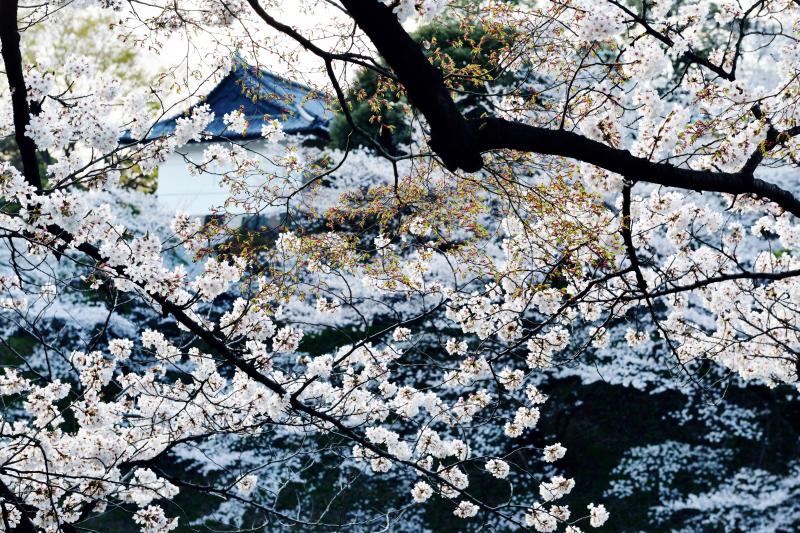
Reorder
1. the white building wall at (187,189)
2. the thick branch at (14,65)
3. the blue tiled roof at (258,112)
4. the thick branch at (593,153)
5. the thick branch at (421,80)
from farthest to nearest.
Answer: the white building wall at (187,189)
the blue tiled roof at (258,112)
the thick branch at (14,65)
the thick branch at (593,153)
the thick branch at (421,80)

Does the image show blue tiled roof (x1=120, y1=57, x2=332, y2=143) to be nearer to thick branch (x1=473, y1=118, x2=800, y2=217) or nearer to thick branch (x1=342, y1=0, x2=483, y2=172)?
thick branch (x1=473, y1=118, x2=800, y2=217)

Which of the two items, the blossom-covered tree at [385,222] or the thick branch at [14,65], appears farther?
the thick branch at [14,65]

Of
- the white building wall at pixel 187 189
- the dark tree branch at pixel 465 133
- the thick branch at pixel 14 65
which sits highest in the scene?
the white building wall at pixel 187 189

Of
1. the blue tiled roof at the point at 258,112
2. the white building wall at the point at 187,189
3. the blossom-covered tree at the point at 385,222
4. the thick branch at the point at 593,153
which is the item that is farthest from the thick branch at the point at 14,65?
the white building wall at the point at 187,189

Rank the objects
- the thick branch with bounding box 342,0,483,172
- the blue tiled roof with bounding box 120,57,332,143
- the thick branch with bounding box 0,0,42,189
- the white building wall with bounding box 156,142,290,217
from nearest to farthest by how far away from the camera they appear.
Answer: the thick branch with bounding box 342,0,483,172
the thick branch with bounding box 0,0,42,189
the blue tiled roof with bounding box 120,57,332,143
the white building wall with bounding box 156,142,290,217

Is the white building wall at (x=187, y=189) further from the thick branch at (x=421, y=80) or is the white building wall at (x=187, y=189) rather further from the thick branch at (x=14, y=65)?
the thick branch at (x=421, y=80)

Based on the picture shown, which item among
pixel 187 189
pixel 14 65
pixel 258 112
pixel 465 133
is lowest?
pixel 465 133

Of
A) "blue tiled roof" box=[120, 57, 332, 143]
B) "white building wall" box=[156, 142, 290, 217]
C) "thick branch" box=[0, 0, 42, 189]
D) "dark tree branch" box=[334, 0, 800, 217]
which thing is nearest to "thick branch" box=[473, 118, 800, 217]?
"dark tree branch" box=[334, 0, 800, 217]

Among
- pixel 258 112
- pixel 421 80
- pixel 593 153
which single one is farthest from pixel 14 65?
pixel 258 112

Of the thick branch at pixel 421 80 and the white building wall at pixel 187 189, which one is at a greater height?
the white building wall at pixel 187 189

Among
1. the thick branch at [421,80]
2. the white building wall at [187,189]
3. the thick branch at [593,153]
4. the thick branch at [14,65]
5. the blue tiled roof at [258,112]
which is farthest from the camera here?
the white building wall at [187,189]

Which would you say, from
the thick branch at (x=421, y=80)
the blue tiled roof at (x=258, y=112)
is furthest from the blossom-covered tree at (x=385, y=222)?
the blue tiled roof at (x=258, y=112)

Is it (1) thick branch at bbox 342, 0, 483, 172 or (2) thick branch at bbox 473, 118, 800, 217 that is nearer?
(1) thick branch at bbox 342, 0, 483, 172

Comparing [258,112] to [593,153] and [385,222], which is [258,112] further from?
[593,153]
